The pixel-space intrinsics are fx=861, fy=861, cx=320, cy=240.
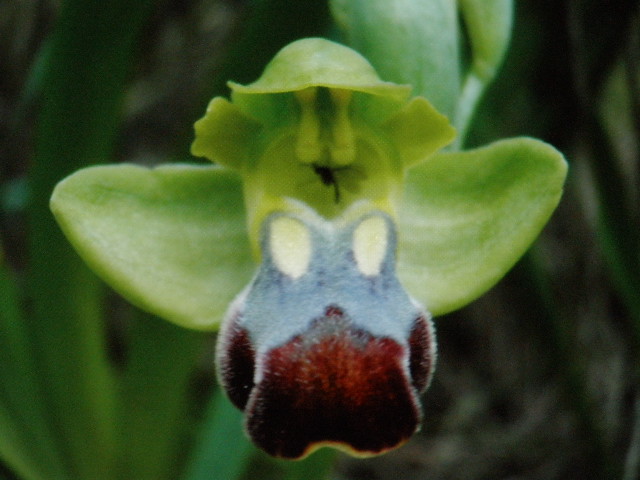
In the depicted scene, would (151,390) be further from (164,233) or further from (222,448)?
(164,233)

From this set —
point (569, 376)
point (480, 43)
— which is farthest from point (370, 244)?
point (569, 376)

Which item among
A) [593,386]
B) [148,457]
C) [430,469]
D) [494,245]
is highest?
[494,245]

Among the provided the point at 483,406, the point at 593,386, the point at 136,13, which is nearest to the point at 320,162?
the point at 136,13

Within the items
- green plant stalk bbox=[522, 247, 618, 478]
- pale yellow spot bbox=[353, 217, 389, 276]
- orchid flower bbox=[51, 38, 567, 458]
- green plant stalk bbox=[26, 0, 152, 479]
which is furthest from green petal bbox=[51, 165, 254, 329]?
green plant stalk bbox=[522, 247, 618, 478]

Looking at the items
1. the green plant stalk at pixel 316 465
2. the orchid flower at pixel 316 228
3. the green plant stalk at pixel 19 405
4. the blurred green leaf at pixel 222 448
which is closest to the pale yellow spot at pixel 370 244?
the orchid flower at pixel 316 228

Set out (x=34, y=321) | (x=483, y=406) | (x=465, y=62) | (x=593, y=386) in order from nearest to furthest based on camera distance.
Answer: (x=465, y=62) → (x=34, y=321) → (x=593, y=386) → (x=483, y=406)

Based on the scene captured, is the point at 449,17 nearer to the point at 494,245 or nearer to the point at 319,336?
the point at 494,245

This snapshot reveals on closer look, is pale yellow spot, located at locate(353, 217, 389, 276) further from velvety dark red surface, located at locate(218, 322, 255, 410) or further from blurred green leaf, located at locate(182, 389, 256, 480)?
blurred green leaf, located at locate(182, 389, 256, 480)
